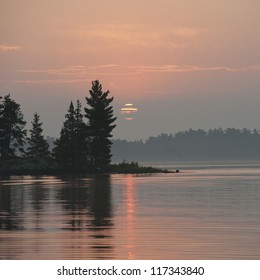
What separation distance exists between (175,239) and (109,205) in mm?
18523

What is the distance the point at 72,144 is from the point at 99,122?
219 inches

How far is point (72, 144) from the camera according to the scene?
124000 millimetres

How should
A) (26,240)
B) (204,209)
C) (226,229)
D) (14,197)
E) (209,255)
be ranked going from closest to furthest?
1. (209,255)
2. (26,240)
3. (226,229)
4. (204,209)
5. (14,197)

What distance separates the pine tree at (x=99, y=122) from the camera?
124m

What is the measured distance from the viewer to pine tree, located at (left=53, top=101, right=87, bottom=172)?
4830 inches

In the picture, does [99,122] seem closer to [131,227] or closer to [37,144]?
[37,144]

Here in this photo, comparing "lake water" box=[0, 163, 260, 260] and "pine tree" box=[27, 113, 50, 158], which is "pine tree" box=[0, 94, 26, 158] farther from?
"lake water" box=[0, 163, 260, 260]

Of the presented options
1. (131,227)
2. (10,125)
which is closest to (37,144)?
(10,125)

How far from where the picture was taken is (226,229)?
3241 centimetres

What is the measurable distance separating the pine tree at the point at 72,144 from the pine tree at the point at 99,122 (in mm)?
1255

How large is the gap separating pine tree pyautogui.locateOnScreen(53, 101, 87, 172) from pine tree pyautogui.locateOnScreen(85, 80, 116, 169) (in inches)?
49.4

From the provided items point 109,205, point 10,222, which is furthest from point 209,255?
point 109,205
